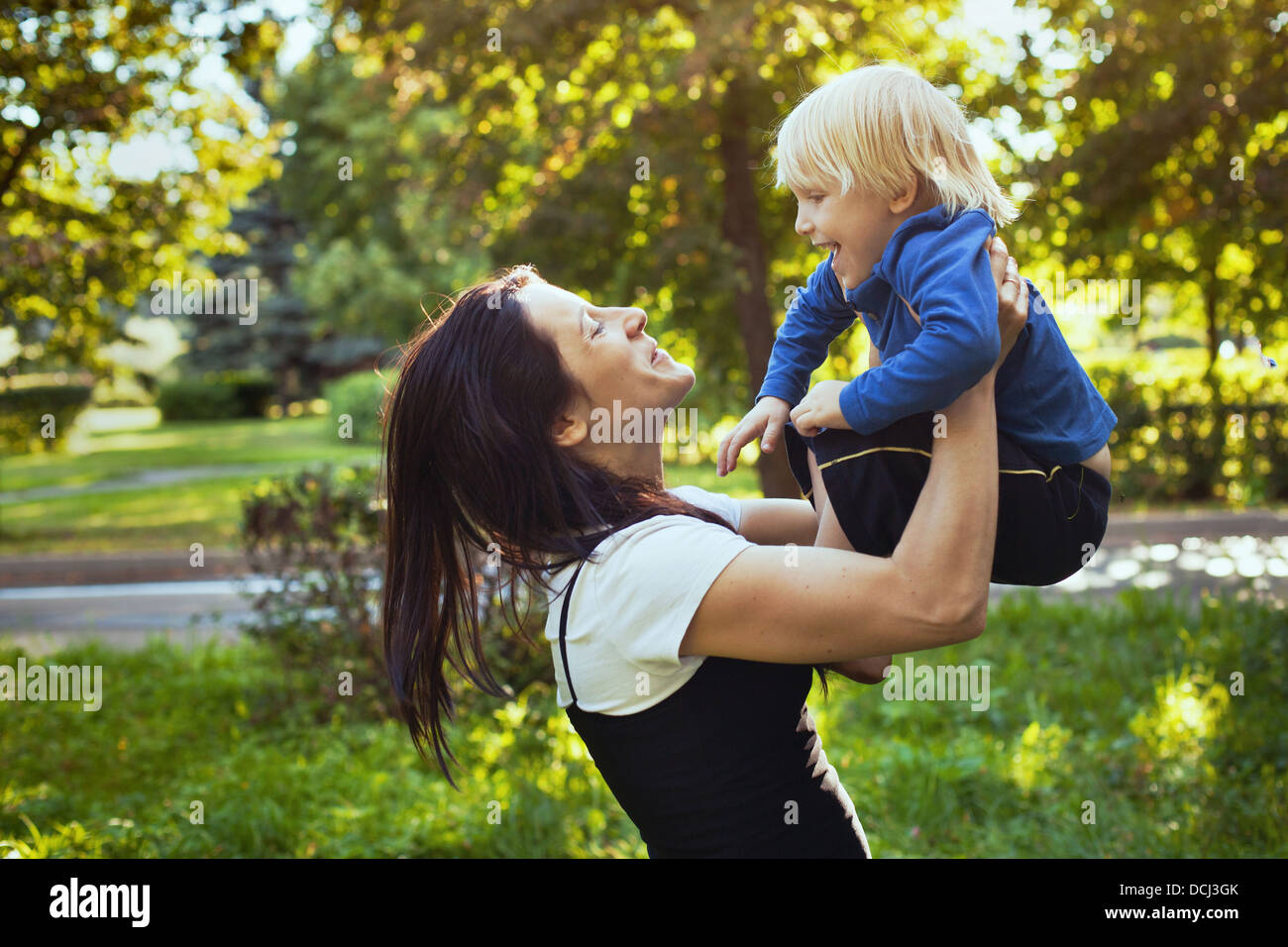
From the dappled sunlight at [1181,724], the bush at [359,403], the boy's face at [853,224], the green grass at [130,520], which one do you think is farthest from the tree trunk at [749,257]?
the bush at [359,403]

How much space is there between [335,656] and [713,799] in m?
4.48

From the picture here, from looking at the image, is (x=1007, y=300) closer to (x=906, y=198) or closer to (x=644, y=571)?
(x=906, y=198)

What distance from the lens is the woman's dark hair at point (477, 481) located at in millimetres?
1621

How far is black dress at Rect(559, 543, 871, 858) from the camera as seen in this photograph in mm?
1529

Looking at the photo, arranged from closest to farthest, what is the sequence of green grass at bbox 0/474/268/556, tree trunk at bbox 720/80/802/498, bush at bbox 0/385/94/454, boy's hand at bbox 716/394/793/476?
boy's hand at bbox 716/394/793/476 < tree trunk at bbox 720/80/802/498 < green grass at bbox 0/474/268/556 < bush at bbox 0/385/94/454

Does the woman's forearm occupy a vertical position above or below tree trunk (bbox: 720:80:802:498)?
below

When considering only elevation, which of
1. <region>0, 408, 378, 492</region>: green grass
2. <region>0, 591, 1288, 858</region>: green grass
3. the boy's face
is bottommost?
<region>0, 591, 1288, 858</region>: green grass

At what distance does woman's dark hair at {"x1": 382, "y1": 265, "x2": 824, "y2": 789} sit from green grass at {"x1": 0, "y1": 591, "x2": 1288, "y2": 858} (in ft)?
7.73

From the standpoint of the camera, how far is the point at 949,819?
4.07m

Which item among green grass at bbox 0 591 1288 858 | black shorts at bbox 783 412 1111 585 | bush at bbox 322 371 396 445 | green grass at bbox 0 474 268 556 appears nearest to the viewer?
black shorts at bbox 783 412 1111 585

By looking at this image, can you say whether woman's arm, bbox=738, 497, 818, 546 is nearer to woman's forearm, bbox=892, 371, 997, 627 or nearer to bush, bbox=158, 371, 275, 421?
woman's forearm, bbox=892, 371, 997, 627

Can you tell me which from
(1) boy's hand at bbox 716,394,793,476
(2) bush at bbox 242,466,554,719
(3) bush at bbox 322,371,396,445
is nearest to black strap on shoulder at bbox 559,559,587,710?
(1) boy's hand at bbox 716,394,793,476

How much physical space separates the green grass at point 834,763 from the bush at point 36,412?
8.97 metres

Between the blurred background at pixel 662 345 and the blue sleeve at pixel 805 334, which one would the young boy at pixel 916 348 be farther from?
the blurred background at pixel 662 345
